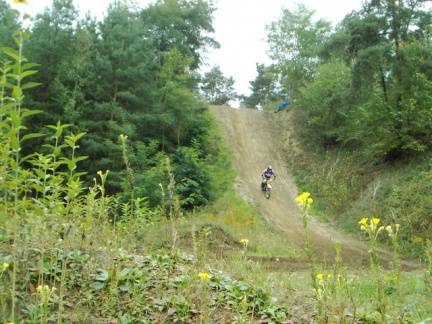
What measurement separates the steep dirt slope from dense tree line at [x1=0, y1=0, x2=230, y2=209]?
4212mm

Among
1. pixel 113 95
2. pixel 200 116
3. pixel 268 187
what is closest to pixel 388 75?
pixel 268 187

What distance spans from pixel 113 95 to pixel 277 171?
1318cm

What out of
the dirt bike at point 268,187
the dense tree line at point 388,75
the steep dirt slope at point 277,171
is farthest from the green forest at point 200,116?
the dirt bike at point 268,187

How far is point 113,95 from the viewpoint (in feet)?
82.0

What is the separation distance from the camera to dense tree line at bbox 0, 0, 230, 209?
22609 mm

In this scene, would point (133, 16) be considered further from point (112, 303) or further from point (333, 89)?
point (112, 303)

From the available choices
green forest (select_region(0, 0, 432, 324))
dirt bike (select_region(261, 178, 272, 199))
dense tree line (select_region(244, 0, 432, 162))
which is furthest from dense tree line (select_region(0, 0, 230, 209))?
dense tree line (select_region(244, 0, 432, 162))

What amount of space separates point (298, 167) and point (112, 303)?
2907 centimetres

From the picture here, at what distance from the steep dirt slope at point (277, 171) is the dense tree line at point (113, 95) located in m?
4.21

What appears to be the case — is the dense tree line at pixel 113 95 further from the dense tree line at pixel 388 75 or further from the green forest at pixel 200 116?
the dense tree line at pixel 388 75

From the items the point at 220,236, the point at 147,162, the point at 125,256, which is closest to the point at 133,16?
the point at 147,162

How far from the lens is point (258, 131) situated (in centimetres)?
3859

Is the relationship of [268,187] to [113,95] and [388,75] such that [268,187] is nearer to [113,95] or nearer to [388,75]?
[388,75]

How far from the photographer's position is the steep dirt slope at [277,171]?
18916 millimetres
